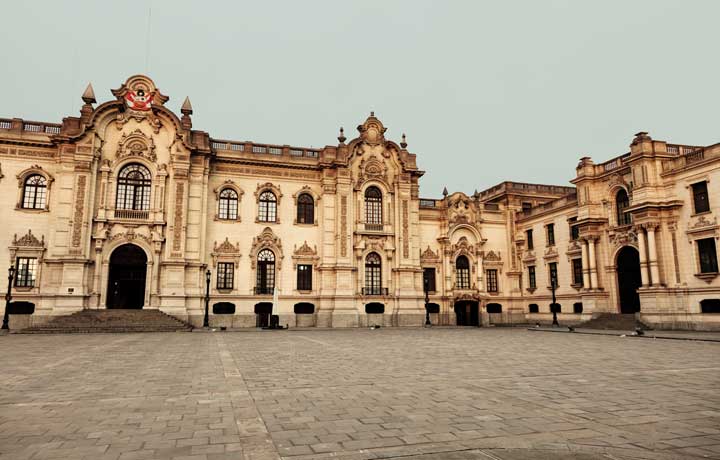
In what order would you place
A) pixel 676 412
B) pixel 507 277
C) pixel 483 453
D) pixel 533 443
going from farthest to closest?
pixel 507 277
pixel 676 412
pixel 533 443
pixel 483 453

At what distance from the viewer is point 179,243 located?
34.3m

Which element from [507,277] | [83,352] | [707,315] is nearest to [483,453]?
[83,352]

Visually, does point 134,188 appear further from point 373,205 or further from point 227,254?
point 373,205

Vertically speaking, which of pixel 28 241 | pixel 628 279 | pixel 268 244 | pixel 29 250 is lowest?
pixel 628 279

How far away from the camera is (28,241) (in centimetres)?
3222

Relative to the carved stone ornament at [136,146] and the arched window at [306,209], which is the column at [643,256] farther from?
the carved stone ornament at [136,146]

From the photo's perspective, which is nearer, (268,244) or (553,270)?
(268,244)

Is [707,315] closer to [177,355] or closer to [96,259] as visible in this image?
[177,355]

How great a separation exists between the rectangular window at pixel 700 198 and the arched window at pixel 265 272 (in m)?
28.0

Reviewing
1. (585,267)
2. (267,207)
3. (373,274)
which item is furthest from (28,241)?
(585,267)

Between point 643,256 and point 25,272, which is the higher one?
point 643,256

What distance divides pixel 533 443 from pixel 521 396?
9.53 ft

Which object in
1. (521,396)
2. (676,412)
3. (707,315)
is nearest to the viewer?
(676,412)

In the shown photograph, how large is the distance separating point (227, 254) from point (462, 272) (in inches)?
775
